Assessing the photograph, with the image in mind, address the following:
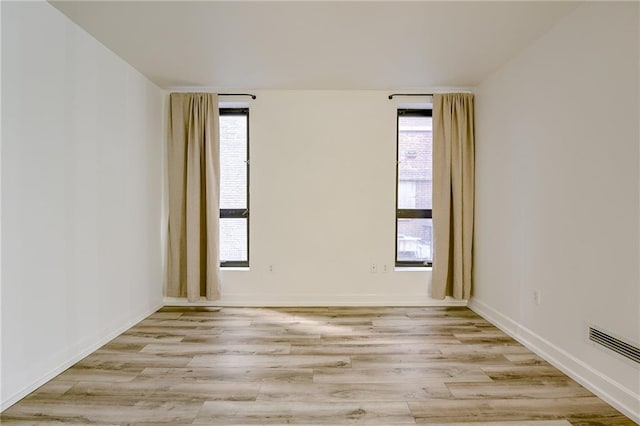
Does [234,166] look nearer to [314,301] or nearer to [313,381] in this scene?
[314,301]

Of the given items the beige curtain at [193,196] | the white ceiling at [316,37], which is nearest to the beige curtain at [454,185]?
the white ceiling at [316,37]

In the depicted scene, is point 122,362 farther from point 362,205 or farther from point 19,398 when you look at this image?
point 362,205

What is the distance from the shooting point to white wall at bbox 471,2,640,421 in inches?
72.2

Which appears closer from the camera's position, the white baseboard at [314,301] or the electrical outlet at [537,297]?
the electrical outlet at [537,297]

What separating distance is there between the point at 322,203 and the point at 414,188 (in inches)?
45.0

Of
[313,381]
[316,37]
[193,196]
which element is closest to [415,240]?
[313,381]

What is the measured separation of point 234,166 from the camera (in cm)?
385

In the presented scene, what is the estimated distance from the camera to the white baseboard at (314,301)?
12.3ft

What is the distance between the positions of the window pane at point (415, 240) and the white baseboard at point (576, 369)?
0.99 m

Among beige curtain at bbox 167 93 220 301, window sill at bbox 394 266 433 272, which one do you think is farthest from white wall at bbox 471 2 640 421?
beige curtain at bbox 167 93 220 301

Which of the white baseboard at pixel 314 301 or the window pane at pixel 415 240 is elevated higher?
the window pane at pixel 415 240

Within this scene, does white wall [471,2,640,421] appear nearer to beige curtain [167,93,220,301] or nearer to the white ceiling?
the white ceiling

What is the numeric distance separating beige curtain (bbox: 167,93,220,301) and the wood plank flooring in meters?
0.59

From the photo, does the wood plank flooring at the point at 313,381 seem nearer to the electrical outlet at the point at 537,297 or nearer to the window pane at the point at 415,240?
the electrical outlet at the point at 537,297
